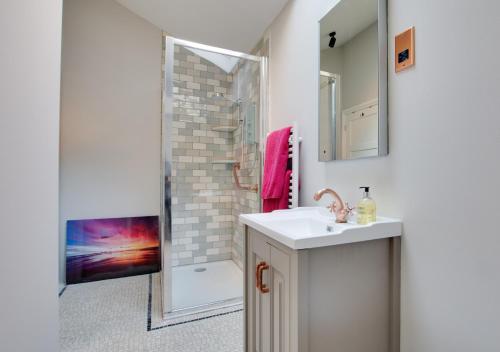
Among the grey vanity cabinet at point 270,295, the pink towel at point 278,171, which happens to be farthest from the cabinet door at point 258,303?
the pink towel at point 278,171

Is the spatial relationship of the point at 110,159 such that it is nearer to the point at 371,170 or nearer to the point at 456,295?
the point at 371,170

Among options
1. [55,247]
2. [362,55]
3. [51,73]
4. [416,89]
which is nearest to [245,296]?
[55,247]

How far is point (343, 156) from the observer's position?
1.32m

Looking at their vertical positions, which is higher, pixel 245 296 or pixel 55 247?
pixel 55 247

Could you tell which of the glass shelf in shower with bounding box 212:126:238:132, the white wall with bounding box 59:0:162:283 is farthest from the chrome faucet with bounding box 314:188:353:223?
the white wall with bounding box 59:0:162:283

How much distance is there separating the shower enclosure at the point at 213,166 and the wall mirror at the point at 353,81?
0.94 metres

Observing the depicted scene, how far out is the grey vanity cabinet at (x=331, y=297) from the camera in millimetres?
860

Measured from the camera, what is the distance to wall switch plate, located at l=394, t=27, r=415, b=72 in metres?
0.97

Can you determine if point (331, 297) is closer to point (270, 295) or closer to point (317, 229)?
point (270, 295)

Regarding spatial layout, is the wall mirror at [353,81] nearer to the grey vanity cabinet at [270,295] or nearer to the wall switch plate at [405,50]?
the wall switch plate at [405,50]

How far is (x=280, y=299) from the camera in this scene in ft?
3.16

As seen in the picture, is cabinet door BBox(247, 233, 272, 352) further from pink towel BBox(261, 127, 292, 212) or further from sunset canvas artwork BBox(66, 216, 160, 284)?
sunset canvas artwork BBox(66, 216, 160, 284)

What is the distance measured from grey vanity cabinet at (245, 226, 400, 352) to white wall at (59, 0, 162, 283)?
2.02 meters

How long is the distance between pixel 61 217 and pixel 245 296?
210 centimetres
